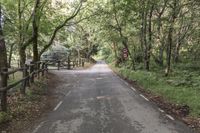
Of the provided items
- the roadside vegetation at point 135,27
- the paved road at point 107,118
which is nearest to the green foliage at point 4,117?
the paved road at point 107,118

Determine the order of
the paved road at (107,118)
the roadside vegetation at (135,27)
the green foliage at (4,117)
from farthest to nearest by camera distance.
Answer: the roadside vegetation at (135,27) < the green foliage at (4,117) < the paved road at (107,118)

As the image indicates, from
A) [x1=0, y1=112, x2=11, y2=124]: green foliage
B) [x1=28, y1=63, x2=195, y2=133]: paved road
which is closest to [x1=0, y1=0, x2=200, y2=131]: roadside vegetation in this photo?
[x1=28, y1=63, x2=195, y2=133]: paved road

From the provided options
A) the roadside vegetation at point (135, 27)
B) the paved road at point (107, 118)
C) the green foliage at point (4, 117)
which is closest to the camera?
the paved road at point (107, 118)

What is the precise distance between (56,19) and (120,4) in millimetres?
5796

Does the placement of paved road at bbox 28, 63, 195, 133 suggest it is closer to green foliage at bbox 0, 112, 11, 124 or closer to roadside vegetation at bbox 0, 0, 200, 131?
green foliage at bbox 0, 112, 11, 124

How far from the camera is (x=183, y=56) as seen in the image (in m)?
39.0

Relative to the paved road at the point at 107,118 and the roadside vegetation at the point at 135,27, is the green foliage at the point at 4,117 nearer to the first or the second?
the paved road at the point at 107,118

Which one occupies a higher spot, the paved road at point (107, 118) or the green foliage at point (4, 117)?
the green foliage at point (4, 117)

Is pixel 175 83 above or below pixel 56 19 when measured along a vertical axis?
below

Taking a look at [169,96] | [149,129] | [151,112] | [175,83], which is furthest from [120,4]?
[149,129]

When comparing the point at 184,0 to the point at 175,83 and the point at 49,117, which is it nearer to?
the point at 175,83

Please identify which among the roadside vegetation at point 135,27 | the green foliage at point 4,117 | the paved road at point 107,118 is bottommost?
the paved road at point 107,118

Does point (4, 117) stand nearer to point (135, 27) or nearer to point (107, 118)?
point (107, 118)

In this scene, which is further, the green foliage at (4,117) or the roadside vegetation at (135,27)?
the roadside vegetation at (135,27)
